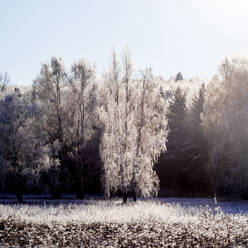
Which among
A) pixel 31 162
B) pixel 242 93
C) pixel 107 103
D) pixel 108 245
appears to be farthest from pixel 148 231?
pixel 242 93

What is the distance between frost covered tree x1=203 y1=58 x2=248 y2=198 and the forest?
0.24ft

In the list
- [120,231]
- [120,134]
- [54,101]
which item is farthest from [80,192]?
[120,231]

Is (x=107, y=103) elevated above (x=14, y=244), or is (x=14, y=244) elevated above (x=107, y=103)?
(x=107, y=103)

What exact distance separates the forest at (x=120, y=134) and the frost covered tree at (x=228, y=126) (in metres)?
0.07

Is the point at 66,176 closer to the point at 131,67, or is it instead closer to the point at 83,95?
the point at 83,95

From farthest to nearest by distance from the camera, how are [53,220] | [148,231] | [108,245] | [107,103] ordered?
[107,103]
[53,220]
[148,231]
[108,245]

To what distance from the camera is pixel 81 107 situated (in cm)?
2847

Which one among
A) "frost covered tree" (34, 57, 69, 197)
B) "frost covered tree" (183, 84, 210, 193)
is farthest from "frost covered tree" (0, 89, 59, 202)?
"frost covered tree" (183, 84, 210, 193)

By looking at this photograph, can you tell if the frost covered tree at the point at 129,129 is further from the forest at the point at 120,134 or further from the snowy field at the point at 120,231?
the snowy field at the point at 120,231

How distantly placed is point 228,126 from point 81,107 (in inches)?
435

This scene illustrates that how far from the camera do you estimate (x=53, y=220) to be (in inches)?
453

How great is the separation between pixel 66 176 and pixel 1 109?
766cm

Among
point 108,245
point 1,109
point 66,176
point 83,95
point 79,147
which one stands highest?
point 83,95

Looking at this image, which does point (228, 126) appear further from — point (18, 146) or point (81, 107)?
point (18, 146)
